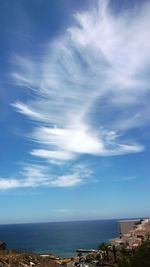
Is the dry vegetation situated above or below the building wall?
below

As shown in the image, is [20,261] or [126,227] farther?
[126,227]

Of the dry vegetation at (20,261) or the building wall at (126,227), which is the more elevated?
the building wall at (126,227)

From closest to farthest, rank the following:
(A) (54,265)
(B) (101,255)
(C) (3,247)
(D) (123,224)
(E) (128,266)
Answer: (E) (128,266), (A) (54,265), (C) (3,247), (B) (101,255), (D) (123,224)

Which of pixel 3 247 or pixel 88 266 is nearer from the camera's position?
pixel 88 266

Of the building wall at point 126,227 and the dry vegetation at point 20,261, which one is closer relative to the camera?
the dry vegetation at point 20,261

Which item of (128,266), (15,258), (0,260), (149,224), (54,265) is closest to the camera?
(128,266)

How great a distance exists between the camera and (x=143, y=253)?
117ft

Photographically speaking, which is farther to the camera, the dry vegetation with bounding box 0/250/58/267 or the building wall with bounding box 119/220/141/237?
the building wall with bounding box 119/220/141/237

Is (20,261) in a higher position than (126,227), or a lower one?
lower

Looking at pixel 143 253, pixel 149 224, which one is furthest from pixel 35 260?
pixel 143 253

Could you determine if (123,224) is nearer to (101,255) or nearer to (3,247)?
(101,255)

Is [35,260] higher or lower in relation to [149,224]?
lower

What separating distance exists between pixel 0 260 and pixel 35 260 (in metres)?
11.1

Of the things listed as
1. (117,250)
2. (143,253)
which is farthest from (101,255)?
(143,253)
